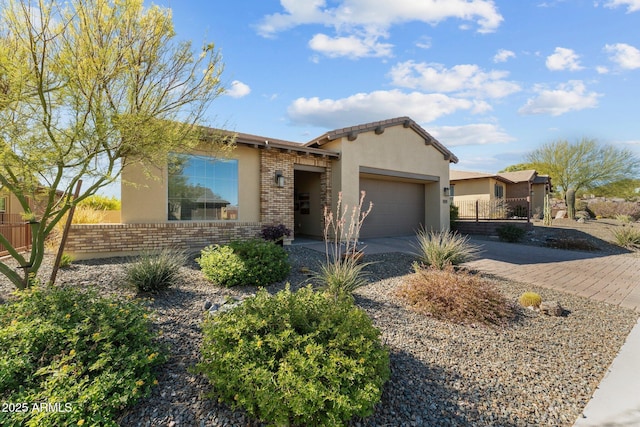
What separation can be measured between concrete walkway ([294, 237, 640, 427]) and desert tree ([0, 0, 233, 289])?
6245 millimetres

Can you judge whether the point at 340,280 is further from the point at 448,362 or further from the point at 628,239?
the point at 628,239

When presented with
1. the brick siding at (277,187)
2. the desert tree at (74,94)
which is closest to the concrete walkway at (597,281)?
the brick siding at (277,187)

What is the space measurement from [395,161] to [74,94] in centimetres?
1106

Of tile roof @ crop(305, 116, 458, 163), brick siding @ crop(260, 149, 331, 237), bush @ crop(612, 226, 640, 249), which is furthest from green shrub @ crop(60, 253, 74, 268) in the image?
bush @ crop(612, 226, 640, 249)

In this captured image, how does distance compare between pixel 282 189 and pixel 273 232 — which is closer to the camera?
pixel 273 232

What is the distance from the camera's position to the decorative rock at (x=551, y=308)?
16.2 feet

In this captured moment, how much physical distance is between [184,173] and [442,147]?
11880 millimetres

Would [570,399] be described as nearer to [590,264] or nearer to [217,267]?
[217,267]

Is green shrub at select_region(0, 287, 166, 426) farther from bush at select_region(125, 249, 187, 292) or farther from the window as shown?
the window

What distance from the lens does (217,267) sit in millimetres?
5359

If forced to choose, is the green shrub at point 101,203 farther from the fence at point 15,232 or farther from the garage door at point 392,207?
the garage door at point 392,207

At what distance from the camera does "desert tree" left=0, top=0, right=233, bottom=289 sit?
3.80m

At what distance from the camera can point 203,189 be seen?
8891 millimetres

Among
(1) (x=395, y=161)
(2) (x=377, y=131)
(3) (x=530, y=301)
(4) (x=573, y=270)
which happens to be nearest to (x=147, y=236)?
(3) (x=530, y=301)
